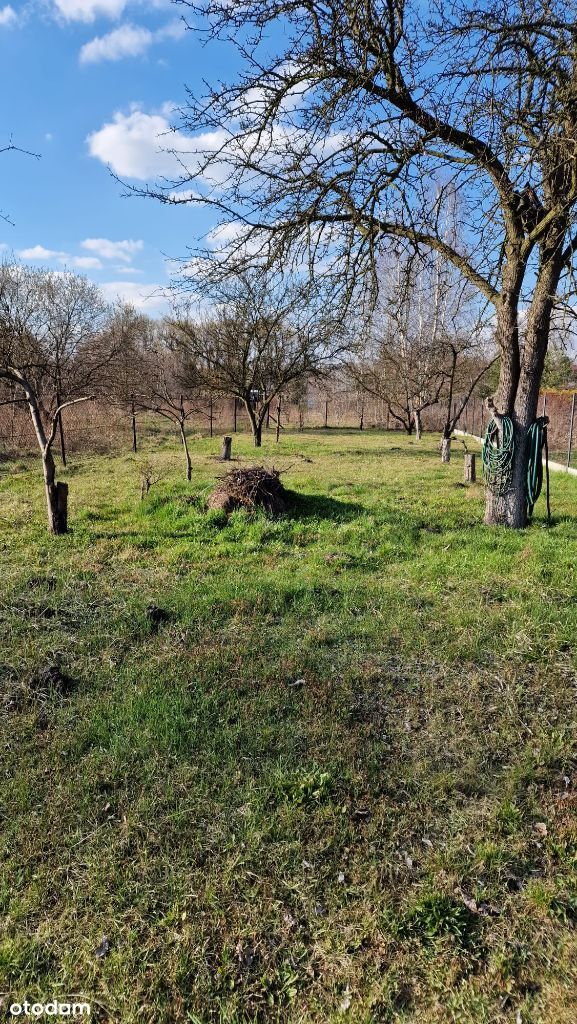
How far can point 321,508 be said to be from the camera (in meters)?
8.76

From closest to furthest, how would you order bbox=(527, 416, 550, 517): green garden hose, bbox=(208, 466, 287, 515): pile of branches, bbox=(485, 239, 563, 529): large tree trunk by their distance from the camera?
bbox=(485, 239, 563, 529): large tree trunk, bbox=(527, 416, 550, 517): green garden hose, bbox=(208, 466, 287, 515): pile of branches

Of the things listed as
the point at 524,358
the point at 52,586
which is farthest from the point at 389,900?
the point at 524,358

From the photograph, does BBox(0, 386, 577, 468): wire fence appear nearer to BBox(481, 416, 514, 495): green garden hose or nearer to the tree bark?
BBox(481, 416, 514, 495): green garden hose

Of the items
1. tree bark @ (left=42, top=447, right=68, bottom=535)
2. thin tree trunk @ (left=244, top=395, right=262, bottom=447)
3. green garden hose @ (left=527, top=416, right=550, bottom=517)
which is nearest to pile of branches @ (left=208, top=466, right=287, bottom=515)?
tree bark @ (left=42, top=447, right=68, bottom=535)

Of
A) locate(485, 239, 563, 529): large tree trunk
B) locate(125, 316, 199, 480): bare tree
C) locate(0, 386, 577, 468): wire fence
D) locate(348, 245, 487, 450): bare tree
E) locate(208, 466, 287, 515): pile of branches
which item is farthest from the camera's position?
locate(348, 245, 487, 450): bare tree

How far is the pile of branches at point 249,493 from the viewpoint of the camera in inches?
322

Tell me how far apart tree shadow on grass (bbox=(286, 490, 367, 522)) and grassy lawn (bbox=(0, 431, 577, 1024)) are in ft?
6.22

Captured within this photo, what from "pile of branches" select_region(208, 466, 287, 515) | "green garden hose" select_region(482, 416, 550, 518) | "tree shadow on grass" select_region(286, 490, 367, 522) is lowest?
"tree shadow on grass" select_region(286, 490, 367, 522)

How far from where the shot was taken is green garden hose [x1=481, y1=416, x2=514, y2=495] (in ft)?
24.5

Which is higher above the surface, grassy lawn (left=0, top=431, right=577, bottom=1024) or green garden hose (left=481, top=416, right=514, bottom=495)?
green garden hose (left=481, top=416, right=514, bottom=495)

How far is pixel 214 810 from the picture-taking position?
304cm

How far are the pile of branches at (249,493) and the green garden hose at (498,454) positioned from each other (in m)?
3.20

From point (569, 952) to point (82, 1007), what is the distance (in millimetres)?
2132

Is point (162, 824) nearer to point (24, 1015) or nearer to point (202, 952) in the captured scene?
point (202, 952)
